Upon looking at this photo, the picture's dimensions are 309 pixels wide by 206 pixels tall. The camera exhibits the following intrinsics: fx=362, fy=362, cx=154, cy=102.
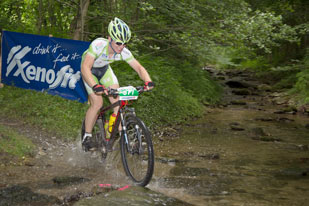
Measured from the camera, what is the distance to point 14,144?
22.4ft

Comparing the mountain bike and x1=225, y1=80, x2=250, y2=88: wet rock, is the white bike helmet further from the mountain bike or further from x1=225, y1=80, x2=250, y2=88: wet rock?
x1=225, y1=80, x2=250, y2=88: wet rock

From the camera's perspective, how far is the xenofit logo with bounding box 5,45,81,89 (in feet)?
32.0

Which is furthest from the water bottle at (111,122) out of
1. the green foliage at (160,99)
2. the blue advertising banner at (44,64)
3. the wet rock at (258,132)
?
the wet rock at (258,132)

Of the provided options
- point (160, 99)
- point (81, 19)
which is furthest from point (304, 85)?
point (81, 19)

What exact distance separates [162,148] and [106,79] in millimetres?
2973

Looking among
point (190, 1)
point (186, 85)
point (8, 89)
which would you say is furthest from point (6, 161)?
point (186, 85)

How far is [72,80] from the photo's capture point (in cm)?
971

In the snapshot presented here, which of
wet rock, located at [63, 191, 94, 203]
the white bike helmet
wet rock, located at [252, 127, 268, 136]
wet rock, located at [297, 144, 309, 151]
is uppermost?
the white bike helmet

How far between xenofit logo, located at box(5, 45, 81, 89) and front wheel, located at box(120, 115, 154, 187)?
4.61 metres

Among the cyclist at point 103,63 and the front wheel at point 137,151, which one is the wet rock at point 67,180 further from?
the cyclist at point 103,63

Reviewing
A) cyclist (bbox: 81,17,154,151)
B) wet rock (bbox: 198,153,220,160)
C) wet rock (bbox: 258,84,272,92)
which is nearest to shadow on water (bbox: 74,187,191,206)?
cyclist (bbox: 81,17,154,151)

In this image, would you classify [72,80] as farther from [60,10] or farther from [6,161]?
[60,10]

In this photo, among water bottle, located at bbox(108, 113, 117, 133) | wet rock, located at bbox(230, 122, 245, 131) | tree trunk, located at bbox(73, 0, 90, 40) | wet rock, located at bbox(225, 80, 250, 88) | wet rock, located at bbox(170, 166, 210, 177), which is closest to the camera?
water bottle, located at bbox(108, 113, 117, 133)

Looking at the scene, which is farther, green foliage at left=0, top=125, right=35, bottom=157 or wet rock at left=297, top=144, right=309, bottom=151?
wet rock at left=297, top=144, right=309, bottom=151
